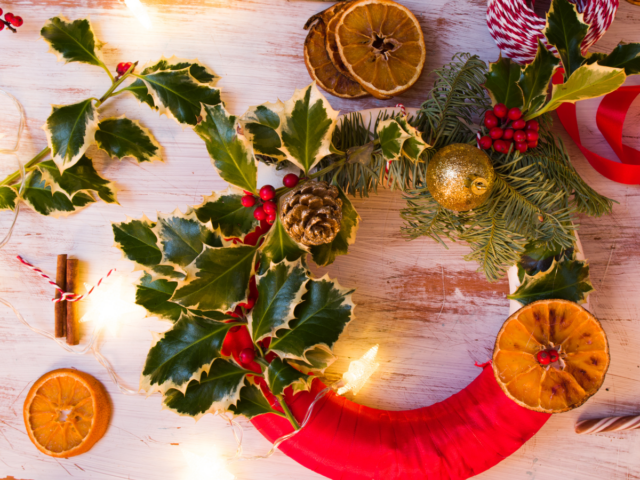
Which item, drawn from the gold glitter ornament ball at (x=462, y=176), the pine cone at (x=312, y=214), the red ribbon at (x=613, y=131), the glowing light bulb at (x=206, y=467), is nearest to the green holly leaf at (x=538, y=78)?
the gold glitter ornament ball at (x=462, y=176)

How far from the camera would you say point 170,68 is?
1013 mm

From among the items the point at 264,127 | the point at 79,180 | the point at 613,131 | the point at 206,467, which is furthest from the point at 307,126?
the point at 206,467

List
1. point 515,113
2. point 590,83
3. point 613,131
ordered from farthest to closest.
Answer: point 613,131 → point 515,113 → point 590,83

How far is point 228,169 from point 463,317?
26.6 inches

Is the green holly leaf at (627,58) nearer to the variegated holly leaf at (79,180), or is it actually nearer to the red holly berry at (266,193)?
the red holly berry at (266,193)

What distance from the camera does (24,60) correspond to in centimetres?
108

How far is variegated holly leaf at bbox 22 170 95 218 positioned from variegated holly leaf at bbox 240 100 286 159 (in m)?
→ 0.54

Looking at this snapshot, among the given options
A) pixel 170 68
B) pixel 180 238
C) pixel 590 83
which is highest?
pixel 590 83

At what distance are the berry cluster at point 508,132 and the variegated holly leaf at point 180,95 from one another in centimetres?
63

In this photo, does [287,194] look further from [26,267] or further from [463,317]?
[26,267]

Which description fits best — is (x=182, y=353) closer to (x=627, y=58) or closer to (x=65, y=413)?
(x=65, y=413)

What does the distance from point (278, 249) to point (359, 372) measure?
1.30 feet

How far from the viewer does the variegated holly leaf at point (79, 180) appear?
1010 mm

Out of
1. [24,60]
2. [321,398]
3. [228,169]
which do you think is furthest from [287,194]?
[24,60]
